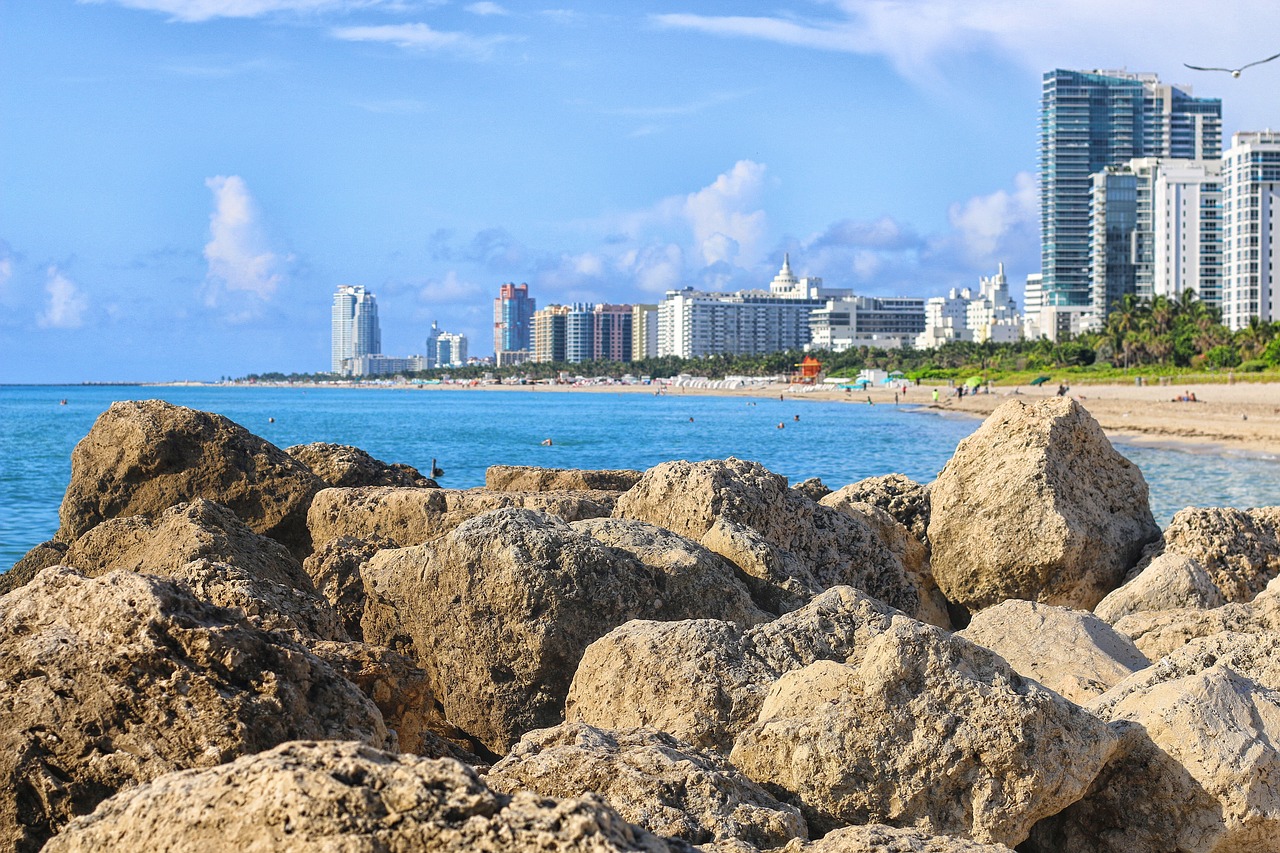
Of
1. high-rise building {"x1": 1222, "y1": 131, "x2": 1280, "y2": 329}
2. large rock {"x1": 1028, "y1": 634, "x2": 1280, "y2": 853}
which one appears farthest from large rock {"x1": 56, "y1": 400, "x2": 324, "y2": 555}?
high-rise building {"x1": 1222, "y1": 131, "x2": 1280, "y2": 329}

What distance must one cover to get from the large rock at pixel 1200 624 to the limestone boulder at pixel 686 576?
2209mm

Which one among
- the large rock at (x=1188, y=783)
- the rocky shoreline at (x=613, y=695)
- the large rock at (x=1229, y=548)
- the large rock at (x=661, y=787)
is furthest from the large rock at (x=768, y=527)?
the large rock at (x=661, y=787)

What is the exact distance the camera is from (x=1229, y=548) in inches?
356

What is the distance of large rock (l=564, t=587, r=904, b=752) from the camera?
4809 millimetres

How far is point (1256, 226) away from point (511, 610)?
149 meters

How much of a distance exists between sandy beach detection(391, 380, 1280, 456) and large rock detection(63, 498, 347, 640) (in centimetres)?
955

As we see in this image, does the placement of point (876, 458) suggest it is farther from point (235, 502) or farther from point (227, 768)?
point (227, 768)

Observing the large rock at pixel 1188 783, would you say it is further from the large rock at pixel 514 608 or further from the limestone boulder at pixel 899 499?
the limestone boulder at pixel 899 499

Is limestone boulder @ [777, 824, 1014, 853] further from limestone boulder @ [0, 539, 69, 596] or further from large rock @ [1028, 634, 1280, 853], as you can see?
limestone boulder @ [0, 539, 69, 596]

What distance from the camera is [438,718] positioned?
19.8 ft

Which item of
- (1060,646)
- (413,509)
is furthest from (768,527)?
(413,509)

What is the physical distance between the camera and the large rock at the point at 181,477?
985cm

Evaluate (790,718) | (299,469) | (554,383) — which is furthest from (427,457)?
(554,383)

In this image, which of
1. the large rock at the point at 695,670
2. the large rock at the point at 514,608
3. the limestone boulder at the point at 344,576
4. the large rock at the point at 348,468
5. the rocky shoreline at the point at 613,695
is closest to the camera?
the rocky shoreline at the point at 613,695
